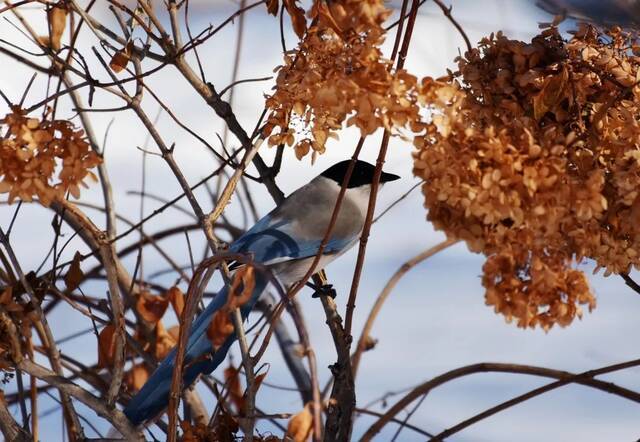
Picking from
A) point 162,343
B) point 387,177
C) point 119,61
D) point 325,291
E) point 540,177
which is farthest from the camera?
point 387,177

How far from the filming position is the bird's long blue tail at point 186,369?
3.54 ft

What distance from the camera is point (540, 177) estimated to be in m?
0.76

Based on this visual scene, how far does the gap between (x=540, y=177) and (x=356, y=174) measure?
3.29 ft

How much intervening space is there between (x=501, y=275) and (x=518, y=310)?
33 millimetres

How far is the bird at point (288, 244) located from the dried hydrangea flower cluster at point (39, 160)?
0.31 m

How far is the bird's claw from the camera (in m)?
1.23

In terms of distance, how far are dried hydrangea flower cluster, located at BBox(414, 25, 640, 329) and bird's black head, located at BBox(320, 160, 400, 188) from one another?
2.49 ft

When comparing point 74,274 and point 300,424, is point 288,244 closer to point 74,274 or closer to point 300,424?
point 74,274

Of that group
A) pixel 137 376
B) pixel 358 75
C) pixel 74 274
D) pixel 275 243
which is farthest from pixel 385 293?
pixel 137 376

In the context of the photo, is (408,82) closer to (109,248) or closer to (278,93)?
(278,93)

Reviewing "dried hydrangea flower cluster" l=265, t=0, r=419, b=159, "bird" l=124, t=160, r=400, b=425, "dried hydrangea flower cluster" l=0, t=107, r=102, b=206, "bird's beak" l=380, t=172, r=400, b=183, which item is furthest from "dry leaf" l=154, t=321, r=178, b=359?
"dried hydrangea flower cluster" l=265, t=0, r=419, b=159

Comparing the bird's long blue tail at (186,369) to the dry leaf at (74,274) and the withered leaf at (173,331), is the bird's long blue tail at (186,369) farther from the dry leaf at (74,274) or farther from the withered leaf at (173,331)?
the withered leaf at (173,331)

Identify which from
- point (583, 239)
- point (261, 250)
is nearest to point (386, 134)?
point (583, 239)

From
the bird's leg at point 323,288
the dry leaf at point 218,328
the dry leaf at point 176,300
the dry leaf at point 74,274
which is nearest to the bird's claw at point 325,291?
the bird's leg at point 323,288
